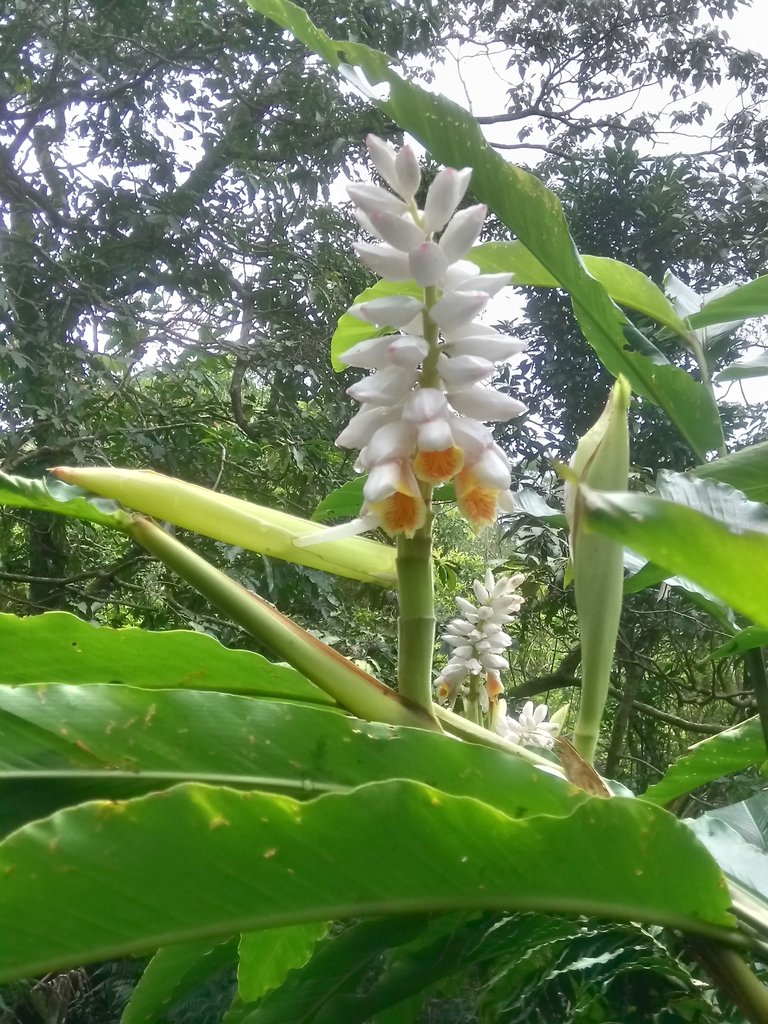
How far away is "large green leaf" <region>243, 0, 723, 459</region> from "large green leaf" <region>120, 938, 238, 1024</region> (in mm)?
513

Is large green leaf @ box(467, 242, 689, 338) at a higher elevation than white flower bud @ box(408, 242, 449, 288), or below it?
higher

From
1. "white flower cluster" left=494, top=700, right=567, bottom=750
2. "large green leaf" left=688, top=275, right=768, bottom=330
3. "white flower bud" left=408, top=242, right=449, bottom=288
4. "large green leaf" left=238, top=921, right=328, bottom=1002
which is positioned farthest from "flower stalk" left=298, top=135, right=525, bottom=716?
"white flower cluster" left=494, top=700, right=567, bottom=750

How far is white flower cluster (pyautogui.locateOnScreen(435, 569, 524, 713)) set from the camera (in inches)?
39.0

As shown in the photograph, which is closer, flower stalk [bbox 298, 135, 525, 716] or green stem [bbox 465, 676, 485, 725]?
flower stalk [bbox 298, 135, 525, 716]

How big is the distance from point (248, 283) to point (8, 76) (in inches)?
44.7

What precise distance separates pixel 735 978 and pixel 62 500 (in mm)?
408

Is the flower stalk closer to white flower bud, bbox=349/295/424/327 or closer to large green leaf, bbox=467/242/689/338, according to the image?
white flower bud, bbox=349/295/424/327

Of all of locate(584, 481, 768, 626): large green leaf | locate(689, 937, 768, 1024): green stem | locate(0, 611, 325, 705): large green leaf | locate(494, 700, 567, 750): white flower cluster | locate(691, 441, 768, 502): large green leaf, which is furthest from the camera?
locate(494, 700, 567, 750): white flower cluster

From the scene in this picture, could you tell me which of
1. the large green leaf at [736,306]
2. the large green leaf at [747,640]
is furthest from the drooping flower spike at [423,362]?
the large green leaf at [736,306]

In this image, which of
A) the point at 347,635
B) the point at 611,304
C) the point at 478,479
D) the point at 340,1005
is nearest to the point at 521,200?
the point at 611,304

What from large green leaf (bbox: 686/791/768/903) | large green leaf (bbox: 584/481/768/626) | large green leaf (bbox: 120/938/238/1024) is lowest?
large green leaf (bbox: 120/938/238/1024)

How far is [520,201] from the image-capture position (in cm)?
53

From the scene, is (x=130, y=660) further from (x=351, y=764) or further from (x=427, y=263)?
(x=427, y=263)

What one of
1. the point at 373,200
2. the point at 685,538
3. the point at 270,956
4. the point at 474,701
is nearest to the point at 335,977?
the point at 270,956
